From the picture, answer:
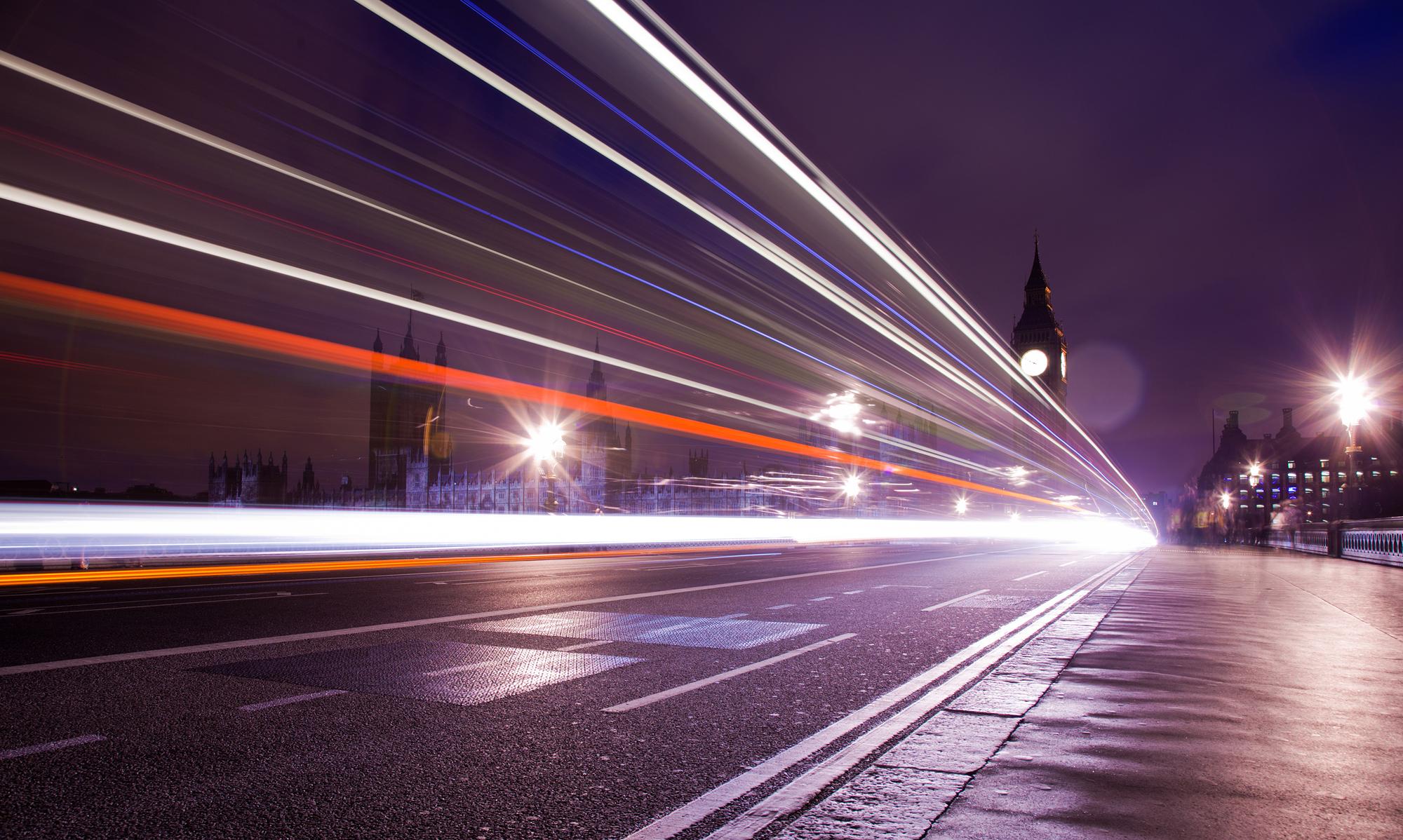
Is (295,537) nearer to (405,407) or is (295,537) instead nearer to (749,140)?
(405,407)

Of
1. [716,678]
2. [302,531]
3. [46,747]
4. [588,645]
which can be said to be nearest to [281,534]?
[302,531]

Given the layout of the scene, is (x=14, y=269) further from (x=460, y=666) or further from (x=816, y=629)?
(x=816, y=629)

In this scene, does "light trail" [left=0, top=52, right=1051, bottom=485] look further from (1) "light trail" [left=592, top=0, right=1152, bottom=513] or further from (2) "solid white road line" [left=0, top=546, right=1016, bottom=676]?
(2) "solid white road line" [left=0, top=546, right=1016, bottom=676]

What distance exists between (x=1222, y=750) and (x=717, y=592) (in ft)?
26.9

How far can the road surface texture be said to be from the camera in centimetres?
314

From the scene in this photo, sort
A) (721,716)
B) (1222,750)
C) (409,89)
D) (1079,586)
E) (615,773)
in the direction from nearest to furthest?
(615,773) → (1222,750) → (721,716) → (1079,586) → (409,89)

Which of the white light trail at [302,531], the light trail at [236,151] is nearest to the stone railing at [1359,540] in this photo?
the white light trail at [302,531]

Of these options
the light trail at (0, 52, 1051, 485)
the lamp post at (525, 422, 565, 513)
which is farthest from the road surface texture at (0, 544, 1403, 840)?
the lamp post at (525, 422, 565, 513)

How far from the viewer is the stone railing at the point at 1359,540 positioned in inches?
824

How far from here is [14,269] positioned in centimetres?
1174

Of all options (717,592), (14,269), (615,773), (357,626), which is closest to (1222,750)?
(615,773)

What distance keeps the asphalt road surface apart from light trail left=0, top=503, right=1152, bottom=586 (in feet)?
10.5

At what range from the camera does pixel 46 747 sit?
12.9 feet

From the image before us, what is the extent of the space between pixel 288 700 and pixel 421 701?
0.73 m
